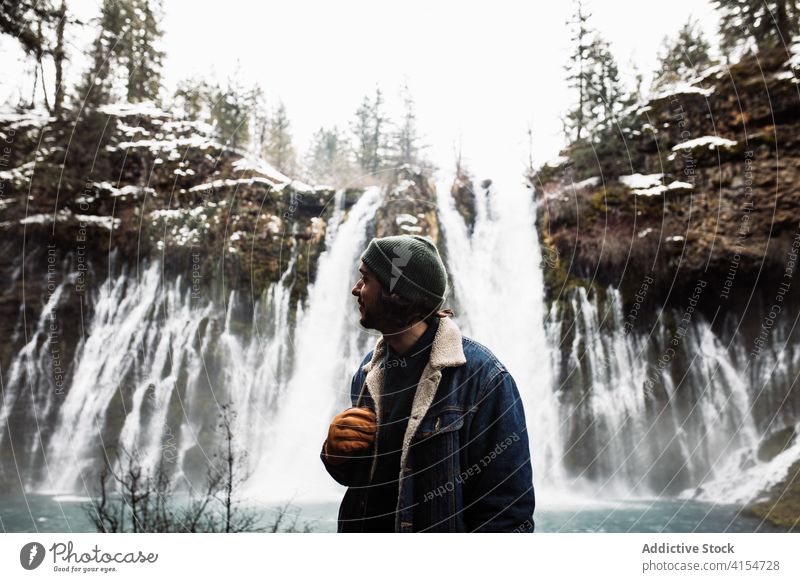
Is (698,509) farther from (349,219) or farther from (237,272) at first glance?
(237,272)

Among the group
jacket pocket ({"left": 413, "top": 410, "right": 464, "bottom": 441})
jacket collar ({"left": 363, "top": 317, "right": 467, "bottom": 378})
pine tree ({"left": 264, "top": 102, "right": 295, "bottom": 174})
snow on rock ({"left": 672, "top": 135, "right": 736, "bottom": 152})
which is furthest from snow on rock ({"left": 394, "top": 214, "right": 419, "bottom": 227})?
jacket pocket ({"left": 413, "top": 410, "right": 464, "bottom": 441})

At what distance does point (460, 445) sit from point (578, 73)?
2520 mm

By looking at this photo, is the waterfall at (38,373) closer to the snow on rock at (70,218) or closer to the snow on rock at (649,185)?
the snow on rock at (70,218)

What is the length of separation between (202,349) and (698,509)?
293cm

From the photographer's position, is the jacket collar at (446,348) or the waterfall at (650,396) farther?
the waterfall at (650,396)

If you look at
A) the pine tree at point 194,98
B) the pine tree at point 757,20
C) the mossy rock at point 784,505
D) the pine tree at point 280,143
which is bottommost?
the mossy rock at point 784,505

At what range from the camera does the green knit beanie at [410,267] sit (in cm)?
129

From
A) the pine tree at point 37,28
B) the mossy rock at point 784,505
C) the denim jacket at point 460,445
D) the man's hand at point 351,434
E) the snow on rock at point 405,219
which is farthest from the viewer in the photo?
the snow on rock at point 405,219

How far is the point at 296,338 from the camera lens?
12.2 ft

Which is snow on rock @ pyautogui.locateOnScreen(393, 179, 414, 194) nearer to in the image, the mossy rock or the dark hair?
the dark hair

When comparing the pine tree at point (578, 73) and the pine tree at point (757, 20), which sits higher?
the pine tree at point (757, 20)

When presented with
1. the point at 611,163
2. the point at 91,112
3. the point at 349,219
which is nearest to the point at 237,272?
the point at 349,219

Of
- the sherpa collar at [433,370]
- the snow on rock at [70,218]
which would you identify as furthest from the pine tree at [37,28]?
the sherpa collar at [433,370]

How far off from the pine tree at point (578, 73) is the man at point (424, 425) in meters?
2.15
